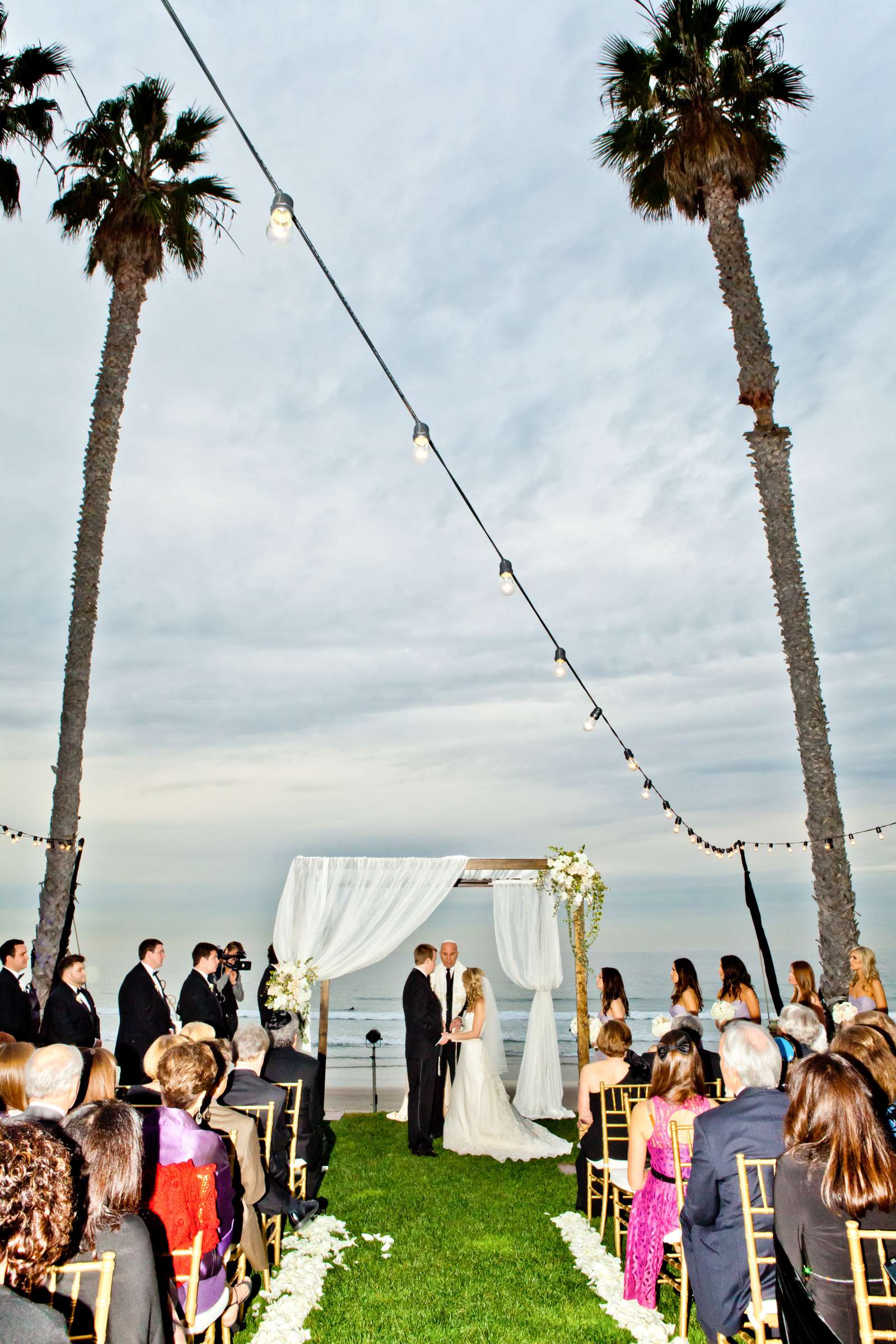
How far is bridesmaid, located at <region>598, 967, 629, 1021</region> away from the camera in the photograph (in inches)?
257

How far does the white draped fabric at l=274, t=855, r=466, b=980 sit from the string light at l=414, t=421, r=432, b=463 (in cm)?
561

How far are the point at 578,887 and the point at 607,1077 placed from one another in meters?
3.95

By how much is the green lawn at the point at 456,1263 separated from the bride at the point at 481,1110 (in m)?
0.31

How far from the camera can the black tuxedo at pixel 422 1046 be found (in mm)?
7602

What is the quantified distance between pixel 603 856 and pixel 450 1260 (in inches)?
306

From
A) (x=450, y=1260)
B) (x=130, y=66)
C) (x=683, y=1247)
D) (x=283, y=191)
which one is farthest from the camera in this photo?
(x=130, y=66)

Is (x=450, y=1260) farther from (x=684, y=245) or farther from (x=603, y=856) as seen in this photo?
(x=684, y=245)

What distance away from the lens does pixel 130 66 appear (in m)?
9.84

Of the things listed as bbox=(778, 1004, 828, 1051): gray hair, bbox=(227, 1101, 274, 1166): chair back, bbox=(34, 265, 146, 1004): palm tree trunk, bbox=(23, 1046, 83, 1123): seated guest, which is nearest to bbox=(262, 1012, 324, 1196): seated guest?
bbox=(227, 1101, 274, 1166): chair back

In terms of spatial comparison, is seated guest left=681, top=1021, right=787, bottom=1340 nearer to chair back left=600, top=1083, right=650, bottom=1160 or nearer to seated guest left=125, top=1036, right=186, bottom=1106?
chair back left=600, top=1083, right=650, bottom=1160

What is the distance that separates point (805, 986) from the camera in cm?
719

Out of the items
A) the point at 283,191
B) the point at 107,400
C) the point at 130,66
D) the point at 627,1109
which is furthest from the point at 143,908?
the point at 283,191

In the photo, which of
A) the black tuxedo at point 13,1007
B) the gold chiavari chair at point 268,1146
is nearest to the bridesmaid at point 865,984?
the gold chiavari chair at point 268,1146

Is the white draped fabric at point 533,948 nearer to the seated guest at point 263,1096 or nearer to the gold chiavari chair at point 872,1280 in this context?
the seated guest at point 263,1096
